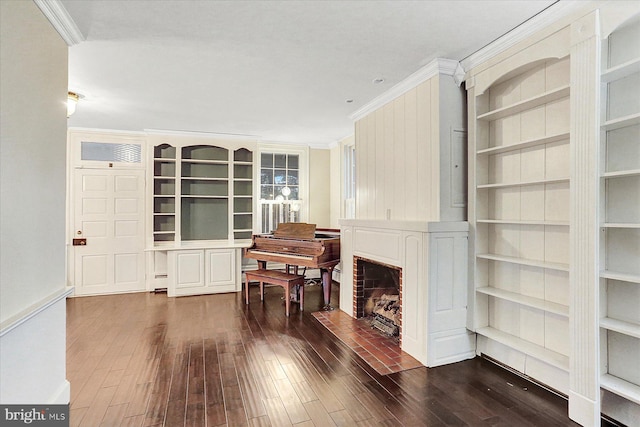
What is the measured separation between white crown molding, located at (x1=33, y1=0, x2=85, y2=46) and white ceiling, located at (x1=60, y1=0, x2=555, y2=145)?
51mm

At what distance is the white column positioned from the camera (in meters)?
2.00

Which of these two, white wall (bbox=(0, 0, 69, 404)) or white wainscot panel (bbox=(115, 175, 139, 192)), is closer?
white wall (bbox=(0, 0, 69, 404))

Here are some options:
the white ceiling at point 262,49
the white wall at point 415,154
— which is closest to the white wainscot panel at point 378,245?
the white wall at point 415,154

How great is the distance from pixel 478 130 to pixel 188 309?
13.8 ft

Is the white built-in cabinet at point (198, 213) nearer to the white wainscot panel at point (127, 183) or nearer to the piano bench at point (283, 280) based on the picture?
the white wainscot panel at point (127, 183)

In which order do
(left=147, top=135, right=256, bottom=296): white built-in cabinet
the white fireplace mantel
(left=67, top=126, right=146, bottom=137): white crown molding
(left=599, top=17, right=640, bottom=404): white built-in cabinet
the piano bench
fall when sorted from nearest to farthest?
(left=599, top=17, right=640, bottom=404): white built-in cabinet → the white fireplace mantel → the piano bench → (left=67, top=126, right=146, bottom=137): white crown molding → (left=147, top=135, right=256, bottom=296): white built-in cabinet

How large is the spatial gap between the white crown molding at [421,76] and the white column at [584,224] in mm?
974

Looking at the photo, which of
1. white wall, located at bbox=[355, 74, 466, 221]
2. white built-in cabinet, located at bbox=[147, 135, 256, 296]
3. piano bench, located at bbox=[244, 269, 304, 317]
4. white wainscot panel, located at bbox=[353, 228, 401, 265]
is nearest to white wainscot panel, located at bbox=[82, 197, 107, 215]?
white built-in cabinet, located at bbox=[147, 135, 256, 296]

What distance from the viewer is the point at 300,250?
15.3ft

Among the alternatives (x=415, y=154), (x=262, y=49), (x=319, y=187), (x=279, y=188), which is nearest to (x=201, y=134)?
(x=279, y=188)

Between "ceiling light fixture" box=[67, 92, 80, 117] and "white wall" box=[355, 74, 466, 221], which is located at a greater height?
"ceiling light fixture" box=[67, 92, 80, 117]

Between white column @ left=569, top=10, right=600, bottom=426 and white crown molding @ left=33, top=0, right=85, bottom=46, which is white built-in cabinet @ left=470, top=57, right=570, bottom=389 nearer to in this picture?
white column @ left=569, top=10, right=600, bottom=426

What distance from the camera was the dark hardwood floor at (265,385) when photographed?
2.16 metres

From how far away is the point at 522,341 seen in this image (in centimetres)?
264
